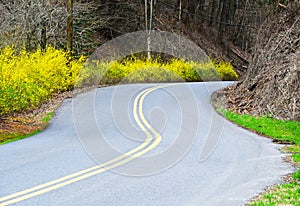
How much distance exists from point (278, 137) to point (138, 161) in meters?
6.01

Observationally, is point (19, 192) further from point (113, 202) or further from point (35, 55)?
point (35, 55)

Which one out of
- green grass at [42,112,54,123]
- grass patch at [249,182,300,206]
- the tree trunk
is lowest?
green grass at [42,112,54,123]

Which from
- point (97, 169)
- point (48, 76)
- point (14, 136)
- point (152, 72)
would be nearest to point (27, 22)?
point (48, 76)

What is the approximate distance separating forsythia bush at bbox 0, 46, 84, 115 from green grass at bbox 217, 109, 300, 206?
25.0ft

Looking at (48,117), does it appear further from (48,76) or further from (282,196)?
(282,196)

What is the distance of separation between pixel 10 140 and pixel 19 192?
18.8ft

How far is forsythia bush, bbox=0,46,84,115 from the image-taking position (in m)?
16.2

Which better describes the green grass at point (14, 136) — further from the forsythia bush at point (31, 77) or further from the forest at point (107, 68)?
the forsythia bush at point (31, 77)

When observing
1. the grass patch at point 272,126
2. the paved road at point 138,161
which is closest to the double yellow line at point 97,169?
the paved road at point 138,161

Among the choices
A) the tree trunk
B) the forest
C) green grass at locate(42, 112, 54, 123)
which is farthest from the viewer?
the tree trunk

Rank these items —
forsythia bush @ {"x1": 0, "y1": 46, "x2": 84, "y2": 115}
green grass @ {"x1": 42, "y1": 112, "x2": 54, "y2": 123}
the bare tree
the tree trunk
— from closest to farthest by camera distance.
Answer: green grass @ {"x1": 42, "y1": 112, "x2": 54, "y2": 123}, forsythia bush @ {"x1": 0, "y1": 46, "x2": 84, "y2": 115}, the bare tree, the tree trunk

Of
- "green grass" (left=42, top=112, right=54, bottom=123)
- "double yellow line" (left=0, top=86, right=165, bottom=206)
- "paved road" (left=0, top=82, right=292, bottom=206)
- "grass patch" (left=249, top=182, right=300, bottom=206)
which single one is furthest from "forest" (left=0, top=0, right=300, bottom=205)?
"double yellow line" (left=0, top=86, right=165, bottom=206)

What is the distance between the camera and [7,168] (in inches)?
339

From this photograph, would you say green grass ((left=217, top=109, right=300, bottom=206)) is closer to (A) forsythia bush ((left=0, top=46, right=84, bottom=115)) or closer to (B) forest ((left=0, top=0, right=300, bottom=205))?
(B) forest ((left=0, top=0, right=300, bottom=205))
